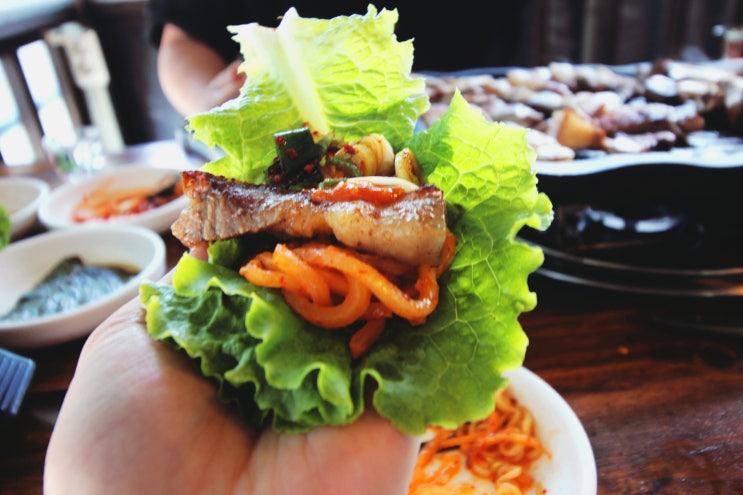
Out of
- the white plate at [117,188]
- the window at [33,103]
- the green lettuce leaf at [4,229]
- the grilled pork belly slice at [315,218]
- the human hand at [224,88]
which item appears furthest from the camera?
the window at [33,103]

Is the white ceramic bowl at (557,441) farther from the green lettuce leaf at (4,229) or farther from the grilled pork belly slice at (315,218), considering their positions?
the green lettuce leaf at (4,229)

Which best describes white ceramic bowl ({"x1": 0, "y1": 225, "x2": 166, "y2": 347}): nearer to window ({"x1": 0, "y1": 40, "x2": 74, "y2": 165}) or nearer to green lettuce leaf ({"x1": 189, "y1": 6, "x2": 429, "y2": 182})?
green lettuce leaf ({"x1": 189, "y1": 6, "x2": 429, "y2": 182})

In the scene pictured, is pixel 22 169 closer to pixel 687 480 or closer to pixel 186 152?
pixel 186 152

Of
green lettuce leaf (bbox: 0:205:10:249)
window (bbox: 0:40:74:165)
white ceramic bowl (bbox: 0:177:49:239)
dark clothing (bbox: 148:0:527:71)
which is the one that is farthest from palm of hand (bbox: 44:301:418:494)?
window (bbox: 0:40:74:165)

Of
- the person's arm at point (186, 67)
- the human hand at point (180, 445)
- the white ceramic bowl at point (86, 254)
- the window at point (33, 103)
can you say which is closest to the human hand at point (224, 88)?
the person's arm at point (186, 67)

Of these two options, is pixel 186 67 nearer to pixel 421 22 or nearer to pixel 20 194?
pixel 20 194

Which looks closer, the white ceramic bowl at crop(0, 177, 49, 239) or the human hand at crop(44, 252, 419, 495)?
the human hand at crop(44, 252, 419, 495)
